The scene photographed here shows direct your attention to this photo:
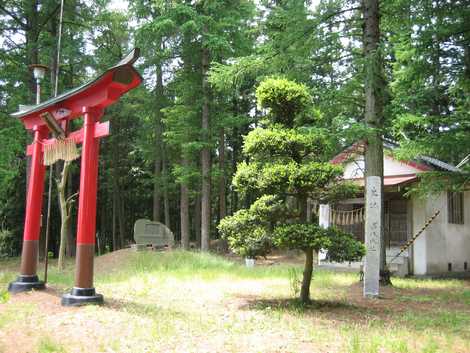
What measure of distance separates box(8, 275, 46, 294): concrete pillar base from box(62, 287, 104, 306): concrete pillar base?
1970 mm

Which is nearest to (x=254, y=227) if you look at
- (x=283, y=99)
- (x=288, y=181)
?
(x=288, y=181)

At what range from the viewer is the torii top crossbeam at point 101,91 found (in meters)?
7.75

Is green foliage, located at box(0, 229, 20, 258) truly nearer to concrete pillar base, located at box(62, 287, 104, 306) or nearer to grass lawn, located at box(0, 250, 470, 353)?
grass lawn, located at box(0, 250, 470, 353)

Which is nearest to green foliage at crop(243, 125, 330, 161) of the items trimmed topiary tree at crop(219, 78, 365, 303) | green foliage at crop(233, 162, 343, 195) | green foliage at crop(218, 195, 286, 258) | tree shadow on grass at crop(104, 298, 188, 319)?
trimmed topiary tree at crop(219, 78, 365, 303)

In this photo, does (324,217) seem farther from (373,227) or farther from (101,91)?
(101,91)

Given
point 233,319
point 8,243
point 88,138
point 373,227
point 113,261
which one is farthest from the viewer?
point 8,243

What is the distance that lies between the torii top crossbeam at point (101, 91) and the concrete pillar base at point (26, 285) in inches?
129

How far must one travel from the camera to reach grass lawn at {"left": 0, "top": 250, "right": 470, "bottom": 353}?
5.44 meters

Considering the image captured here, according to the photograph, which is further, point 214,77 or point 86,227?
point 214,77

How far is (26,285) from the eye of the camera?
362 inches

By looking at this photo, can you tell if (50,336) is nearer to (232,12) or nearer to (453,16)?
(453,16)

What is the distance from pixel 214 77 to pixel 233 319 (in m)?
5.69

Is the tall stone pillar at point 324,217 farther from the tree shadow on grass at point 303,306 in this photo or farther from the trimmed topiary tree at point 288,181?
the trimmed topiary tree at point 288,181

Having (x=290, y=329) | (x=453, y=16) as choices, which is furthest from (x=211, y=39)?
(x=290, y=329)
